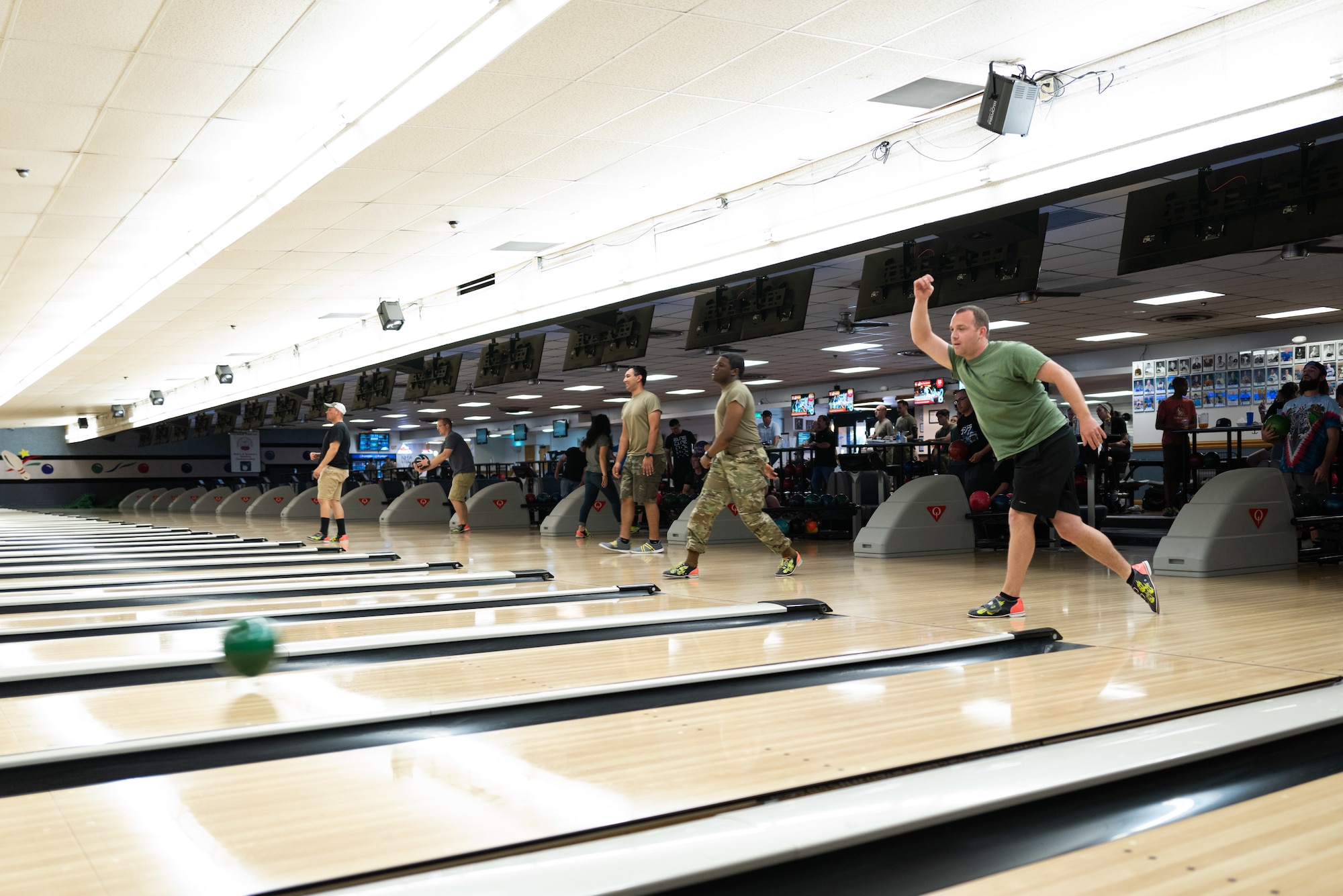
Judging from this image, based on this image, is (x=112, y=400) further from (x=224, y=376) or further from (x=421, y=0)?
(x=421, y=0)

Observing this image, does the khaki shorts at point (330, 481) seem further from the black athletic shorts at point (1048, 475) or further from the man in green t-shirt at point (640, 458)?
the black athletic shorts at point (1048, 475)

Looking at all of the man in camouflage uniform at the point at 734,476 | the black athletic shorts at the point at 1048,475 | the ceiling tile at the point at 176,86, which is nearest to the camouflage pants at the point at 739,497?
the man in camouflage uniform at the point at 734,476

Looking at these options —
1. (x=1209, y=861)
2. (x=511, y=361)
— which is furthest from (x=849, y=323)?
(x=1209, y=861)

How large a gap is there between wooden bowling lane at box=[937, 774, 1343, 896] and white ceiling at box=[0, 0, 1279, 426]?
10.6ft

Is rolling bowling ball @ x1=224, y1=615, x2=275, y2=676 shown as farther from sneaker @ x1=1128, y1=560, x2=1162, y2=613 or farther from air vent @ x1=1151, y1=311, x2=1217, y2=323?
air vent @ x1=1151, y1=311, x2=1217, y2=323

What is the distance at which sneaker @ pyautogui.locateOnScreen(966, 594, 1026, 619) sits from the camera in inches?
157

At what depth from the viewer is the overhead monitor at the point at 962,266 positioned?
6.25m

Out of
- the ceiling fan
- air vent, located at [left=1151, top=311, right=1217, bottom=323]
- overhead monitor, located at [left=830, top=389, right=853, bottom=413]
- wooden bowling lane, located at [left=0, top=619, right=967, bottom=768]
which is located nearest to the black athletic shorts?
wooden bowling lane, located at [left=0, top=619, right=967, bottom=768]

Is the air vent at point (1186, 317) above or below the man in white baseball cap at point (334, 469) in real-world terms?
above

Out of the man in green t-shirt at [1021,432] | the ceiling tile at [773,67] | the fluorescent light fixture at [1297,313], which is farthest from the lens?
the fluorescent light fixture at [1297,313]

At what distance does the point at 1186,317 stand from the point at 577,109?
9.00 meters

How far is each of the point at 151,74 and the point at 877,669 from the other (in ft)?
13.2

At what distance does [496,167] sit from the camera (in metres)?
6.04

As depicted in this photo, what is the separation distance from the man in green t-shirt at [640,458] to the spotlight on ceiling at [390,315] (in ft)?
11.5
